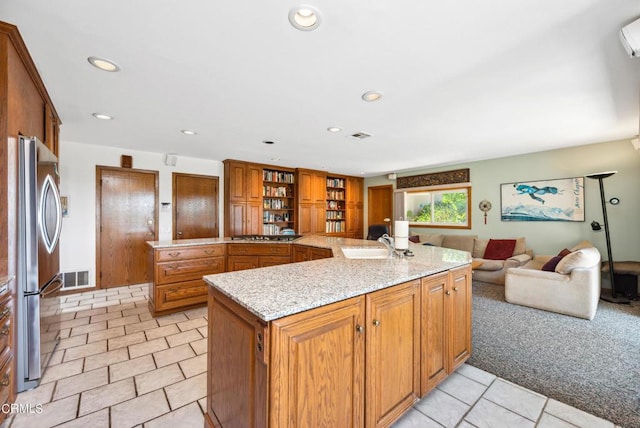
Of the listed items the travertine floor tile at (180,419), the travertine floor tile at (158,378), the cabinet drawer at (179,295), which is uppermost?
the cabinet drawer at (179,295)

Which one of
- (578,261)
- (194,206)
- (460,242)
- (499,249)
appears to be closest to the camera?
(578,261)

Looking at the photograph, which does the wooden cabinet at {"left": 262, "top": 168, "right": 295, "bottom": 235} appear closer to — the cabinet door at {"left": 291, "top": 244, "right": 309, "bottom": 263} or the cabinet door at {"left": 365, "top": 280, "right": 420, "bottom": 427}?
the cabinet door at {"left": 291, "top": 244, "right": 309, "bottom": 263}

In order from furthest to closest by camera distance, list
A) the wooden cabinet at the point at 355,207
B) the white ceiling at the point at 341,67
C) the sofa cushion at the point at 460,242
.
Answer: the wooden cabinet at the point at 355,207, the sofa cushion at the point at 460,242, the white ceiling at the point at 341,67

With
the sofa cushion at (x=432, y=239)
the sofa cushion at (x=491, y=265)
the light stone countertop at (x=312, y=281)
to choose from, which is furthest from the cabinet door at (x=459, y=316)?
the sofa cushion at (x=432, y=239)

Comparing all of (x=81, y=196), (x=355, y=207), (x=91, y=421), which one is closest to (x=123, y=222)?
(x=81, y=196)

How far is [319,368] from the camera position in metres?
1.10

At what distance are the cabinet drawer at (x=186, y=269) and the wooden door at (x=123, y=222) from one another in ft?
6.69

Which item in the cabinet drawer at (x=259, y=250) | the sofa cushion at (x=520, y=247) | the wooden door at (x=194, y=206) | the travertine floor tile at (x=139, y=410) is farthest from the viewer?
the wooden door at (x=194, y=206)

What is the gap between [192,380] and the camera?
1939 mm

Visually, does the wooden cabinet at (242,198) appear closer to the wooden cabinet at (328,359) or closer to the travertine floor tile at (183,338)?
the travertine floor tile at (183,338)

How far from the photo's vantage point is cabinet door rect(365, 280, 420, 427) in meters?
1.31

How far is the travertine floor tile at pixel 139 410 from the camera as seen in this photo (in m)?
1.55

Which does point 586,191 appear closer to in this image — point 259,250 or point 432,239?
point 432,239

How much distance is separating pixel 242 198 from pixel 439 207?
4.44 metres
